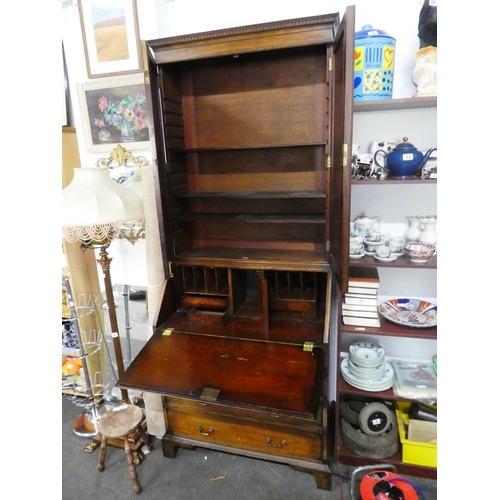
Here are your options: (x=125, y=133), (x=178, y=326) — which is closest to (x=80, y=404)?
(x=178, y=326)

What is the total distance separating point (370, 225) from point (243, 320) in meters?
0.77

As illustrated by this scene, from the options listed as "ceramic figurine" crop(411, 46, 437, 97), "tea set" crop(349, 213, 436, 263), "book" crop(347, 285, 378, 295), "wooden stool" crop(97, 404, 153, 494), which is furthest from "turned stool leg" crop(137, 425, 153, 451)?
"ceramic figurine" crop(411, 46, 437, 97)

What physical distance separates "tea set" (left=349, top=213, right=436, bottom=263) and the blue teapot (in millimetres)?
260

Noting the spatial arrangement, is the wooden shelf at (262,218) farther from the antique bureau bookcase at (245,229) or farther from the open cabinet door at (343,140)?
the open cabinet door at (343,140)

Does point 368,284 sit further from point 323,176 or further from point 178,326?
point 178,326

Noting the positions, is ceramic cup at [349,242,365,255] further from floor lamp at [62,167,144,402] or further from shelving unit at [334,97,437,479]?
floor lamp at [62,167,144,402]

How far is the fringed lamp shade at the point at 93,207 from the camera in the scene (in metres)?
1.45

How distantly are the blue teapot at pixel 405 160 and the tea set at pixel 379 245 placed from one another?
0.85ft

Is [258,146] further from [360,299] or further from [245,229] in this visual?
[360,299]

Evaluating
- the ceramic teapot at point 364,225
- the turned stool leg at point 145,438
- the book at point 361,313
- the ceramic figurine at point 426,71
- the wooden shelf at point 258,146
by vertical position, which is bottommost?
the turned stool leg at point 145,438

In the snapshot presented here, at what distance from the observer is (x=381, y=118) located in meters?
1.63

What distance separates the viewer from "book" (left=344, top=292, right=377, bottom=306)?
162 centimetres

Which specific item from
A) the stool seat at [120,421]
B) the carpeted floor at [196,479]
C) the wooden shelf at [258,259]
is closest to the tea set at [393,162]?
the wooden shelf at [258,259]

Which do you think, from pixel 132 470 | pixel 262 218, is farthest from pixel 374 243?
pixel 132 470
